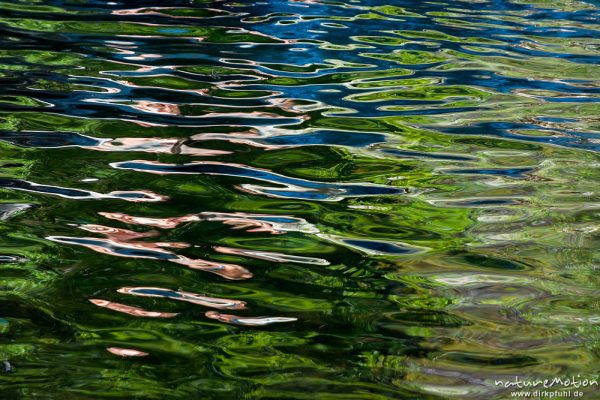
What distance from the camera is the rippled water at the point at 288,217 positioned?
1.93m

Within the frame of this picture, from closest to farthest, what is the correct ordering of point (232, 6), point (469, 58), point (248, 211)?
point (248, 211), point (469, 58), point (232, 6)

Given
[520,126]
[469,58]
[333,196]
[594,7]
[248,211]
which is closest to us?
[248,211]

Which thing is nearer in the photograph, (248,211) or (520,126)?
(248,211)

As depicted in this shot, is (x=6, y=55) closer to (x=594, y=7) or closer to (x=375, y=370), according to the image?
(x=375, y=370)

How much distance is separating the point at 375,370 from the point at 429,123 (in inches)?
83.0

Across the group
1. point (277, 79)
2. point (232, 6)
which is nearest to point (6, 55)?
point (277, 79)

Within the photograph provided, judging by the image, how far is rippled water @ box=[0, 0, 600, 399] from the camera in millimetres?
1929

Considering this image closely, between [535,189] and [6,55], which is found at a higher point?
[6,55]

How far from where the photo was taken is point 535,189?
302 cm

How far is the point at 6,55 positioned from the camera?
447cm

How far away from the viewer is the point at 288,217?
2715 millimetres

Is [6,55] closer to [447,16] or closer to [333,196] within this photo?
[333,196]

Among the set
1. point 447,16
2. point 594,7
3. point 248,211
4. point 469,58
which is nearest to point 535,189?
point 248,211

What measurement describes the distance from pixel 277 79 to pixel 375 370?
2.71 metres
